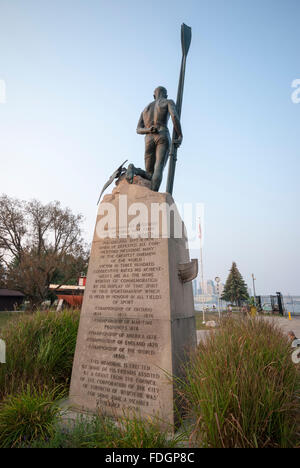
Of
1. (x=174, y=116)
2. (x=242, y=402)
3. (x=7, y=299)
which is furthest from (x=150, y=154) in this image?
(x=7, y=299)

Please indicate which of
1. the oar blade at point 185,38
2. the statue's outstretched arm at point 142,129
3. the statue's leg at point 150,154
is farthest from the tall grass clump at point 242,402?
the oar blade at point 185,38

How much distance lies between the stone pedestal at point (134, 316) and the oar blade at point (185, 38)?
4453mm

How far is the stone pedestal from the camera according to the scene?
338cm

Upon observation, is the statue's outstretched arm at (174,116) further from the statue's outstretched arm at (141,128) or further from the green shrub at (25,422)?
the green shrub at (25,422)

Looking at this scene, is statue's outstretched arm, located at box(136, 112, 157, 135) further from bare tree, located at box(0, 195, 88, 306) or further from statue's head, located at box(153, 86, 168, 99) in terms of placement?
bare tree, located at box(0, 195, 88, 306)

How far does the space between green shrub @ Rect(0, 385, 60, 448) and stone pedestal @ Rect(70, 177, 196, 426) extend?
73 centimetres

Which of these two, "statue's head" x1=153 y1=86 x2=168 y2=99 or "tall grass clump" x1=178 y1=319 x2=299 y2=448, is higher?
"statue's head" x1=153 y1=86 x2=168 y2=99

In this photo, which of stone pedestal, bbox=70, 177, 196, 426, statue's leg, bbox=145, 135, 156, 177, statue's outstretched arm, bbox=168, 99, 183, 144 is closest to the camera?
stone pedestal, bbox=70, 177, 196, 426

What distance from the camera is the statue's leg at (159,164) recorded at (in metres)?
5.19

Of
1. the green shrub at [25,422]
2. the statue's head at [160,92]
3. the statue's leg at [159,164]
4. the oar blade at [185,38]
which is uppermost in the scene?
the oar blade at [185,38]

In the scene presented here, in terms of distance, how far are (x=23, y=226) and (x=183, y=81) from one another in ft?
95.3

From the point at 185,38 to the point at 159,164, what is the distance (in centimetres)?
417

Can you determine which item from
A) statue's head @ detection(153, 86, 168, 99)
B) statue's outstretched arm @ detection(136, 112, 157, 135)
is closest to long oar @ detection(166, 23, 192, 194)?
statue's outstretched arm @ detection(136, 112, 157, 135)
